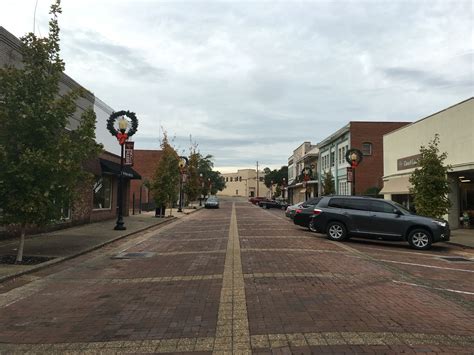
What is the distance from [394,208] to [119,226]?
11561 mm

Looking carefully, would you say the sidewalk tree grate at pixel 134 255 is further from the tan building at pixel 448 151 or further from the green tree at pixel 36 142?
the tan building at pixel 448 151

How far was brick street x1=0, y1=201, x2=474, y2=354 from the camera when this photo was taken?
5.30 meters

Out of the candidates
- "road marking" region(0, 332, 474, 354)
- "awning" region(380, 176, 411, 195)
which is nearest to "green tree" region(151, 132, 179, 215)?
"awning" region(380, 176, 411, 195)

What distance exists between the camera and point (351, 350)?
4.96m

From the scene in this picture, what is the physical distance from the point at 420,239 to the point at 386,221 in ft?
4.16

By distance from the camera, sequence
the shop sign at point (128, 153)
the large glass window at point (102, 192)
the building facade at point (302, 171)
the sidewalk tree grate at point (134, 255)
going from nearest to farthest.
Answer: the sidewalk tree grate at point (134, 255) → the shop sign at point (128, 153) → the large glass window at point (102, 192) → the building facade at point (302, 171)

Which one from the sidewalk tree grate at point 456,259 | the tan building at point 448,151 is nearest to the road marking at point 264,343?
the sidewalk tree grate at point 456,259

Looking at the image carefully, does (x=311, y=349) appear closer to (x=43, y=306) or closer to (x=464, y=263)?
(x=43, y=306)

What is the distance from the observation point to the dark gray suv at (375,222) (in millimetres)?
15398

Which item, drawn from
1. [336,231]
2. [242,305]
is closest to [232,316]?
[242,305]

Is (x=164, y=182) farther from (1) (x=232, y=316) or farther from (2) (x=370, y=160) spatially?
(1) (x=232, y=316)

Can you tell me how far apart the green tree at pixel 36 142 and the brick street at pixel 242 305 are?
1.76 meters

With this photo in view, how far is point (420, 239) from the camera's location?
1545cm

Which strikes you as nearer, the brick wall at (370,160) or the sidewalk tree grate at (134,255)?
the sidewalk tree grate at (134,255)
